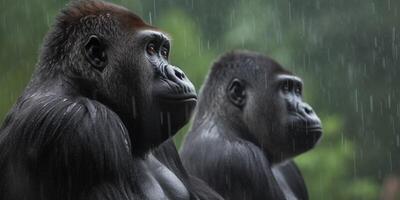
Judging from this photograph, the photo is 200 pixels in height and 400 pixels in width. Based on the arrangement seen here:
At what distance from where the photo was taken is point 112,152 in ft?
11.0

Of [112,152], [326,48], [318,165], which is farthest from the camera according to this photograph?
[326,48]

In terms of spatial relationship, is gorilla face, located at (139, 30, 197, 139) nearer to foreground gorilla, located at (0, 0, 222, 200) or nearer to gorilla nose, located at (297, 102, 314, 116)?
foreground gorilla, located at (0, 0, 222, 200)

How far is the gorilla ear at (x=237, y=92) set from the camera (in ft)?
17.7

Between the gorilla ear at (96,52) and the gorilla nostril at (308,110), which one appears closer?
the gorilla ear at (96,52)

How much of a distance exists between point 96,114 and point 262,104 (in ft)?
7.14

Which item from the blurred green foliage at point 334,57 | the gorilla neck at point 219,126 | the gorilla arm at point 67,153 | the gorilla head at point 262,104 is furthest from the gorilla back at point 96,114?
the blurred green foliage at point 334,57

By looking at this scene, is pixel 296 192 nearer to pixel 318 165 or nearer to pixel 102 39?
pixel 102 39

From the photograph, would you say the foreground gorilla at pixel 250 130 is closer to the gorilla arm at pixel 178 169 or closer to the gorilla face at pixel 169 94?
the gorilla arm at pixel 178 169

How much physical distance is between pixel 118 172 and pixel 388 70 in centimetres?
963

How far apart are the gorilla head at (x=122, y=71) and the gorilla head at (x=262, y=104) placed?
5.38 ft

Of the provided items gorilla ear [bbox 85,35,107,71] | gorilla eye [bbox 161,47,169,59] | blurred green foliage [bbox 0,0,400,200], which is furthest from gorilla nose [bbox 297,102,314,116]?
blurred green foliage [bbox 0,0,400,200]

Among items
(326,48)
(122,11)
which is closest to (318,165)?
(326,48)

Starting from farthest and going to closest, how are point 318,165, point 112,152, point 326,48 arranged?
point 326,48 → point 318,165 → point 112,152

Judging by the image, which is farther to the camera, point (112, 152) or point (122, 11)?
point (122, 11)
